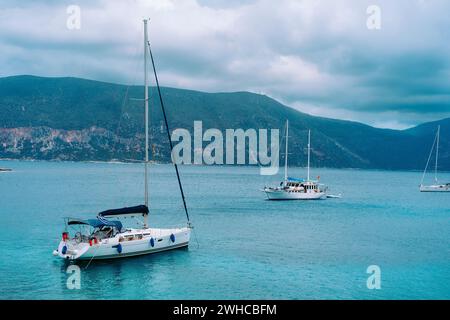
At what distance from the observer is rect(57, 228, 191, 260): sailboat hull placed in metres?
35.2

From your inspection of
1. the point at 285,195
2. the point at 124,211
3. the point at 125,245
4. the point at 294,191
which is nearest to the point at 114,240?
the point at 125,245

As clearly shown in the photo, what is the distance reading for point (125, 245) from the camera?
3678cm

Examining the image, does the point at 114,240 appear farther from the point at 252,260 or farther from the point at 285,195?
the point at 285,195

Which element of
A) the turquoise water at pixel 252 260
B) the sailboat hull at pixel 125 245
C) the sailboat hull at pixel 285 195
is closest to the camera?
the turquoise water at pixel 252 260

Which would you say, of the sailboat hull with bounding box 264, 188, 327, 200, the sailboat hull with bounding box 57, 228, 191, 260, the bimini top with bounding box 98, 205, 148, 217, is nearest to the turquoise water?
the sailboat hull with bounding box 57, 228, 191, 260

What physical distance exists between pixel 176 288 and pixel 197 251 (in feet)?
37.3

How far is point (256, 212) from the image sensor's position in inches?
2987

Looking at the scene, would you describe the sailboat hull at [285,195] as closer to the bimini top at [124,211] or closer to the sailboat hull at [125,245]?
the sailboat hull at [125,245]

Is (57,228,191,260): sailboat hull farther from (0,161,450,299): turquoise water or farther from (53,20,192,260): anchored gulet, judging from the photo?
(0,161,450,299): turquoise water

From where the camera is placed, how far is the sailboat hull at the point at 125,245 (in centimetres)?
3519

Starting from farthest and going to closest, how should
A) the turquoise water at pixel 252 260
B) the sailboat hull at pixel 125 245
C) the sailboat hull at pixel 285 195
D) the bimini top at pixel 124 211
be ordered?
the sailboat hull at pixel 285 195, the bimini top at pixel 124 211, the sailboat hull at pixel 125 245, the turquoise water at pixel 252 260

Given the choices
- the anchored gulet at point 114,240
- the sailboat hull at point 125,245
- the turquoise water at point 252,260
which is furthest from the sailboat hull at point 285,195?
Result: the anchored gulet at point 114,240

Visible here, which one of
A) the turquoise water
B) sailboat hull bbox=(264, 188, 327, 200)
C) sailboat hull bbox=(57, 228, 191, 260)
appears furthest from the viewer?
sailboat hull bbox=(264, 188, 327, 200)
